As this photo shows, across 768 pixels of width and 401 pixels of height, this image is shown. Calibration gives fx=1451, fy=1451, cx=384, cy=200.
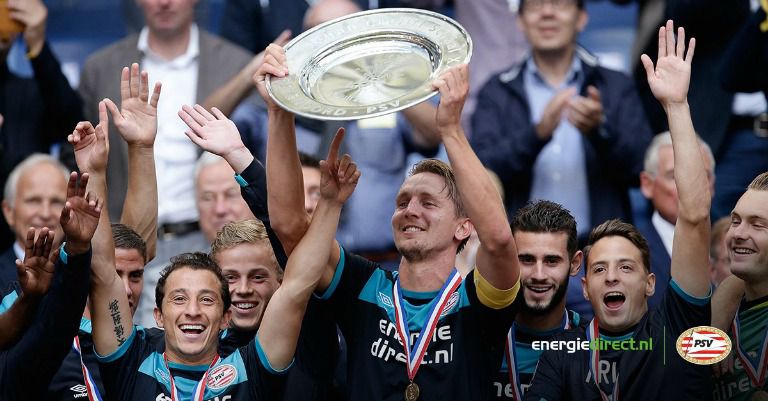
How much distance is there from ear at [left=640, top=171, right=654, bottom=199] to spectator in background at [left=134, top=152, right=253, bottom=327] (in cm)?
213

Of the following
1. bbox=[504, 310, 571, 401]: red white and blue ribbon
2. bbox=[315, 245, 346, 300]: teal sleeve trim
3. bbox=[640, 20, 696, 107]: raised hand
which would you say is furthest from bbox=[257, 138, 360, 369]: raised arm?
bbox=[640, 20, 696, 107]: raised hand

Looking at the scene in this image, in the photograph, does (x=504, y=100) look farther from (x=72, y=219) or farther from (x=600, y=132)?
(x=72, y=219)

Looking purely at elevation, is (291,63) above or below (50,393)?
above

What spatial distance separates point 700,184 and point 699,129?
2715 millimetres

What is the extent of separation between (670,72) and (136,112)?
244 cm

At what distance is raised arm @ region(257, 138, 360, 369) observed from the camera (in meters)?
A: 5.74

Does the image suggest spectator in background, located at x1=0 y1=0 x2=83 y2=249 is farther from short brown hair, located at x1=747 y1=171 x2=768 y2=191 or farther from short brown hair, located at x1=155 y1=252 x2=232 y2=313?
short brown hair, located at x1=747 y1=171 x2=768 y2=191

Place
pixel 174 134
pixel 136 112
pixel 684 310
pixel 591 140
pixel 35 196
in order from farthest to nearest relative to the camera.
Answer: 1. pixel 174 134
2. pixel 591 140
3. pixel 35 196
4. pixel 136 112
5. pixel 684 310

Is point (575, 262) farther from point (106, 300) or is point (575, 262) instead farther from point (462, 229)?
point (106, 300)

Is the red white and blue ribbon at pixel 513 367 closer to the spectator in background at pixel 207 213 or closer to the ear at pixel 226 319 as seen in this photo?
the ear at pixel 226 319

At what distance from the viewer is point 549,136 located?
25.8ft

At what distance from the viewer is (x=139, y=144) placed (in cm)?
667

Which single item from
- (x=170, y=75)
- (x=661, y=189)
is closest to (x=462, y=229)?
(x=661, y=189)

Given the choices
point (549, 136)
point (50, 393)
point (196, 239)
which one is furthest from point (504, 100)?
point (50, 393)
